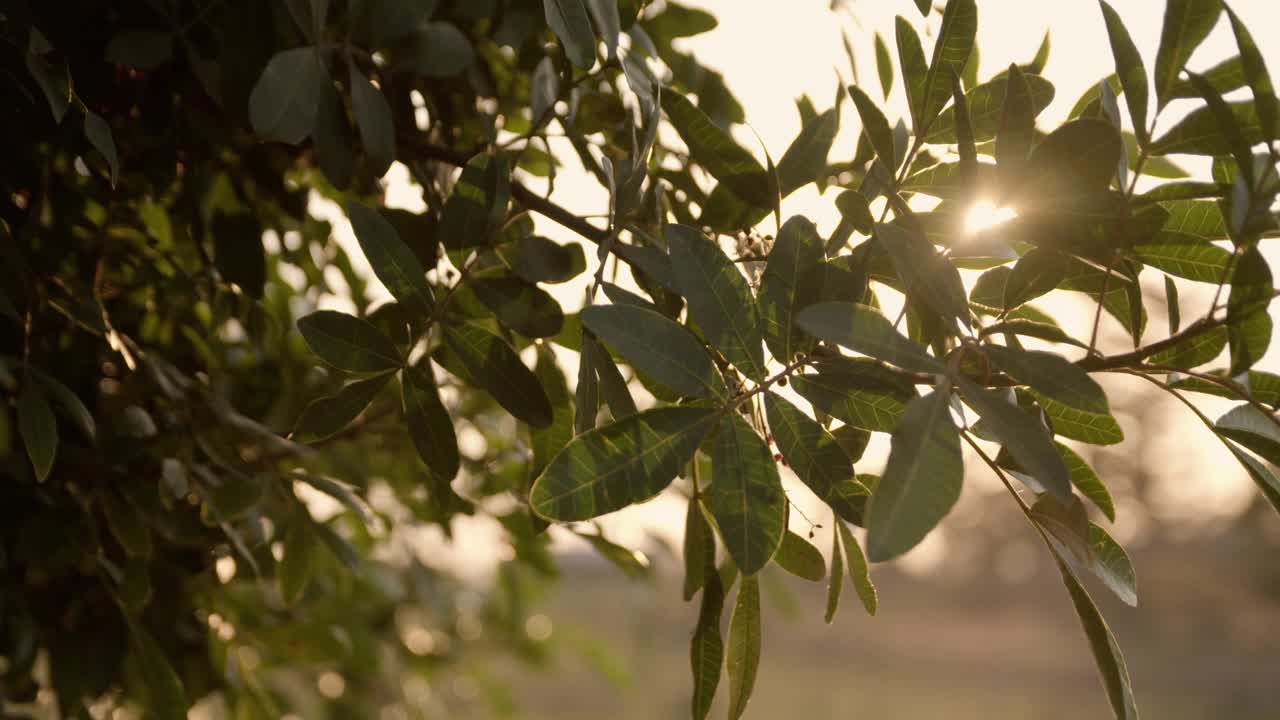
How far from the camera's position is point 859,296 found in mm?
376

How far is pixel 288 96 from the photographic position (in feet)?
1.36

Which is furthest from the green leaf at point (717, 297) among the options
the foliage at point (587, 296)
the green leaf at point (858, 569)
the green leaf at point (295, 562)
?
the green leaf at point (295, 562)

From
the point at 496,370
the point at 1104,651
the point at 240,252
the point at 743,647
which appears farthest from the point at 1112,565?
the point at 240,252

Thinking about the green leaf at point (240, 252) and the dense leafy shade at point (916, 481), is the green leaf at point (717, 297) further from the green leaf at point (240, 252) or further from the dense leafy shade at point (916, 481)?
the green leaf at point (240, 252)

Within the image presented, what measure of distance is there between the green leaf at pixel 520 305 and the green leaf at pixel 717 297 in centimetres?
9

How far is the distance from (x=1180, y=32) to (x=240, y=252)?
46cm

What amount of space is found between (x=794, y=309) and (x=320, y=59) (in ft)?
0.73

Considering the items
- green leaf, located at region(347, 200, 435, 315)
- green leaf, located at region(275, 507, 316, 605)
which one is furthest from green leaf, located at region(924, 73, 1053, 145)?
green leaf, located at region(275, 507, 316, 605)

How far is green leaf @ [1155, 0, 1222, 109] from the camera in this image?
1.17 feet

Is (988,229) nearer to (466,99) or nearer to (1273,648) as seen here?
(466,99)

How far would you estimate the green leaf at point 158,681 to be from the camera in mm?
611

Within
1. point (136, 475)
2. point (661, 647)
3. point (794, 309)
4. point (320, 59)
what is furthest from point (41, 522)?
point (661, 647)

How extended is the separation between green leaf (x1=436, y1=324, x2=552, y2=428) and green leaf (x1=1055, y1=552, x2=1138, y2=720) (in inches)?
8.3

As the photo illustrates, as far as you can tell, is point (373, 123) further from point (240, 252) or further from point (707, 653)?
point (707, 653)
